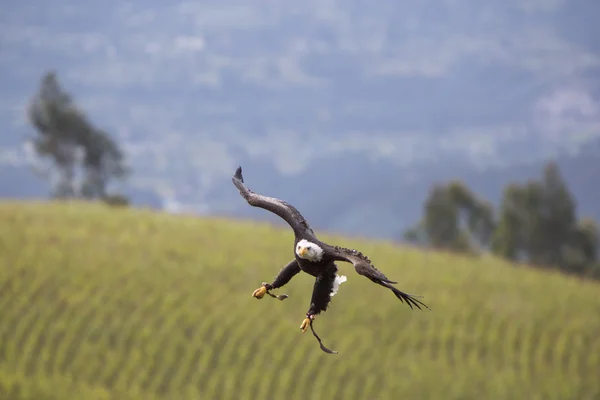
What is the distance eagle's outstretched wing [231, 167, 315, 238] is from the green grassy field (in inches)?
853

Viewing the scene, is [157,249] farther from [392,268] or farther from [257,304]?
[392,268]

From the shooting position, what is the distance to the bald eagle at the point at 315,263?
163cm

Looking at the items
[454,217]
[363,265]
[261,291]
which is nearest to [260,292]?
[261,291]

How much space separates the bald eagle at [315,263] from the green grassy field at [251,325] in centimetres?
2169

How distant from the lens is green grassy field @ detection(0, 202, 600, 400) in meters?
25.6

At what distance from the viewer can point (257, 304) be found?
95.7ft

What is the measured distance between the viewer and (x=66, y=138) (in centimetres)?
3781

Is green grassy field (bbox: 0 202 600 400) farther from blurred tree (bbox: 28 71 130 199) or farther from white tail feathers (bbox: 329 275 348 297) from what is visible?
white tail feathers (bbox: 329 275 348 297)

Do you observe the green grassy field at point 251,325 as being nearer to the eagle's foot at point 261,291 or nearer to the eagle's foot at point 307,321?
the eagle's foot at point 261,291

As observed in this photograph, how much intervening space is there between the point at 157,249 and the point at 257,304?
597cm

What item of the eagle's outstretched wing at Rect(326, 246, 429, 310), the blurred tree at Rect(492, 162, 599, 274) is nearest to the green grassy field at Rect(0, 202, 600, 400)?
the blurred tree at Rect(492, 162, 599, 274)

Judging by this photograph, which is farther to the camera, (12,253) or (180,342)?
(12,253)

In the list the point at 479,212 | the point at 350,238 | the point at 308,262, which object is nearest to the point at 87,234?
the point at 350,238

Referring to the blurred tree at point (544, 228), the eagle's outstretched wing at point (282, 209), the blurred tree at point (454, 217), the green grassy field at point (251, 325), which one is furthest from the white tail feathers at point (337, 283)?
the blurred tree at point (454, 217)
